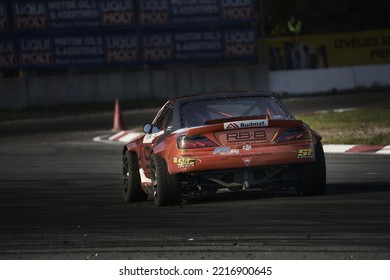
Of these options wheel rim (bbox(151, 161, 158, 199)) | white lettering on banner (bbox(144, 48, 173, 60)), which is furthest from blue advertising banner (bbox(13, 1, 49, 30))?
wheel rim (bbox(151, 161, 158, 199))

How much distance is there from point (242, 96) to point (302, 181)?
131 cm

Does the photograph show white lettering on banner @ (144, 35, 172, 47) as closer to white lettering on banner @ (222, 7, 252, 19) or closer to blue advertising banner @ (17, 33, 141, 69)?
blue advertising banner @ (17, 33, 141, 69)

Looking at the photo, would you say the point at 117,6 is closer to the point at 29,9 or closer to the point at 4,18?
the point at 29,9

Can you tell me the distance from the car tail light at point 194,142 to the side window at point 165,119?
0.91m

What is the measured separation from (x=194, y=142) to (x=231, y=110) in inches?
52.3

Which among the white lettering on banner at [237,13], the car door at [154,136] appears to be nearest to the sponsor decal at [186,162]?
the car door at [154,136]

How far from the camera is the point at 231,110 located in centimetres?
1452

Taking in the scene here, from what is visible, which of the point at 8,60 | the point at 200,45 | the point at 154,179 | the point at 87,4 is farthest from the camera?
the point at 200,45

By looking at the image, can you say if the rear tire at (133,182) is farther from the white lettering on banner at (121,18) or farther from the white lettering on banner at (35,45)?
the white lettering on banner at (121,18)

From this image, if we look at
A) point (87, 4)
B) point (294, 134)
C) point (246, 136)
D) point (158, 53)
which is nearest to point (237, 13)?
Answer: point (158, 53)

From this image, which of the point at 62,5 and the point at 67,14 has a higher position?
the point at 62,5

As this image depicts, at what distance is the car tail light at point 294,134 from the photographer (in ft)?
43.5

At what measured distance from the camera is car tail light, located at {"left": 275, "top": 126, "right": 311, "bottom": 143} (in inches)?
522

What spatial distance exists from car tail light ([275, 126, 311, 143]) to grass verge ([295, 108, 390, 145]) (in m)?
8.46
